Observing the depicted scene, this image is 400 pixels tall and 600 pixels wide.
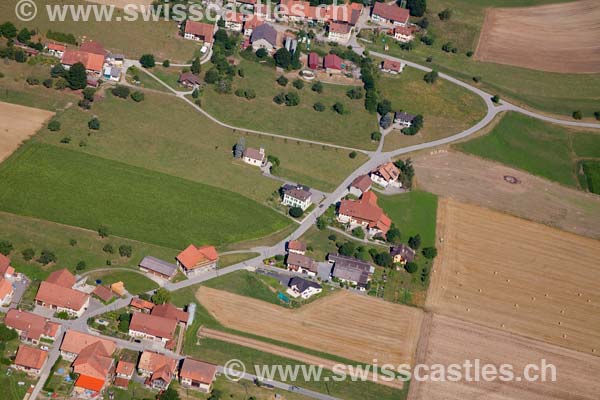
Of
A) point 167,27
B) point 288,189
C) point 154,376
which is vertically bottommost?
point 154,376

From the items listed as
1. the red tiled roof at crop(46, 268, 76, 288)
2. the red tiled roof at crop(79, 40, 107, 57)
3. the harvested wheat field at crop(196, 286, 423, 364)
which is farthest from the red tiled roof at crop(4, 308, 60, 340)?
the red tiled roof at crop(79, 40, 107, 57)

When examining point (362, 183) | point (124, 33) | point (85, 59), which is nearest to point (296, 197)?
point (362, 183)

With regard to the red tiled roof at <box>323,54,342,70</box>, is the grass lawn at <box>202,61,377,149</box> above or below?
below

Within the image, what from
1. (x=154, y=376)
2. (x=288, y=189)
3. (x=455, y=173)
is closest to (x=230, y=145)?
(x=288, y=189)

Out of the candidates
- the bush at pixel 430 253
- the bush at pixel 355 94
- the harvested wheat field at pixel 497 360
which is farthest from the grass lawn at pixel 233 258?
the bush at pixel 355 94

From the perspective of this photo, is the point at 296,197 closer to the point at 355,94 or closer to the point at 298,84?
the point at 298,84

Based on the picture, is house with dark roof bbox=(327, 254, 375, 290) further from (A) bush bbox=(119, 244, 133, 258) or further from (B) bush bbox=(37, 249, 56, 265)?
(B) bush bbox=(37, 249, 56, 265)

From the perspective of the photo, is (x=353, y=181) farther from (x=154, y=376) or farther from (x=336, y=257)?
(x=154, y=376)
